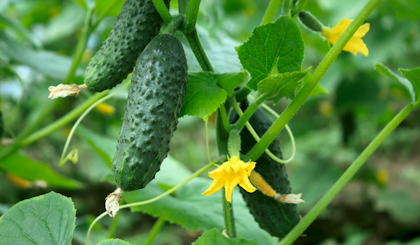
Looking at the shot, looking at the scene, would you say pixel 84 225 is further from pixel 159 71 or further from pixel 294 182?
pixel 159 71

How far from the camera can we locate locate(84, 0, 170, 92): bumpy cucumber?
604 mm

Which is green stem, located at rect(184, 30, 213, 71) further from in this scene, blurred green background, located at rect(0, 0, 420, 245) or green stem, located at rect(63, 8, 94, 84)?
blurred green background, located at rect(0, 0, 420, 245)

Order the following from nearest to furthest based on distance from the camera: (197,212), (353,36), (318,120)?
1. (353,36)
2. (197,212)
3. (318,120)

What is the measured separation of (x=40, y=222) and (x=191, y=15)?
0.41 m

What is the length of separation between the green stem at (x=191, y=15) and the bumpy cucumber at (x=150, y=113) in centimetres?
5

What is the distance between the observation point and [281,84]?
1.86 ft

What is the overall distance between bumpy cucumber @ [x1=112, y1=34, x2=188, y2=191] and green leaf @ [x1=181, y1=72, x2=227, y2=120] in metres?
0.03

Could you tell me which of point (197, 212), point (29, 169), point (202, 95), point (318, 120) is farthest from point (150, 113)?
point (318, 120)

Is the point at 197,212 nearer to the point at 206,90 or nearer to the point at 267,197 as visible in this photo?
the point at 267,197

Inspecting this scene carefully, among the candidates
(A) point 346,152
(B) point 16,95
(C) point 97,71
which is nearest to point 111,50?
(C) point 97,71

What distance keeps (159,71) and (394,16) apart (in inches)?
88.9

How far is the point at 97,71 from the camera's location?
1.99 ft

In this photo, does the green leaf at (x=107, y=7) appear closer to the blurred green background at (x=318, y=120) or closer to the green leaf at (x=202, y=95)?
the green leaf at (x=202, y=95)

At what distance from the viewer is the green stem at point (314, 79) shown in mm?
583
